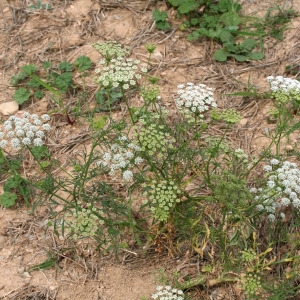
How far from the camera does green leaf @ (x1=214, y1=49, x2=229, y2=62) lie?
17.3 feet

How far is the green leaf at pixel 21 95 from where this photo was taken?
16.0 ft

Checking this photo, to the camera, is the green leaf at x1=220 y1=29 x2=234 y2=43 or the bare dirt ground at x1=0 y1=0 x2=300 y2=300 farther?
the green leaf at x1=220 y1=29 x2=234 y2=43

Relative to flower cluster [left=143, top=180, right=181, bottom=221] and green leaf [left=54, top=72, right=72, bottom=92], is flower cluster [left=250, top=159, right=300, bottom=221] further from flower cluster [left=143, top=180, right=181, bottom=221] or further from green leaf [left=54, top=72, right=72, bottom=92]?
green leaf [left=54, top=72, right=72, bottom=92]

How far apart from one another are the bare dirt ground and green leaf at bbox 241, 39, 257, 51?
18cm

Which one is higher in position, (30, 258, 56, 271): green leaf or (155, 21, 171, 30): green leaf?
(155, 21, 171, 30): green leaf

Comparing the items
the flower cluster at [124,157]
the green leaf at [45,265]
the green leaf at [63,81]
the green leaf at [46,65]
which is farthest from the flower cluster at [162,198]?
the green leaf at [46,65]

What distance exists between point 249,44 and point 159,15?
1191 millimetres

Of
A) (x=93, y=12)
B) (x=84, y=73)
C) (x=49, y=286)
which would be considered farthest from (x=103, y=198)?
(x=93, y=12)

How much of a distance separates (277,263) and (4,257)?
2.32 meters

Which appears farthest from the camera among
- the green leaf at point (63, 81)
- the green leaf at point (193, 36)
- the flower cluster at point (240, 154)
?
the green leaf at point (193, 36)

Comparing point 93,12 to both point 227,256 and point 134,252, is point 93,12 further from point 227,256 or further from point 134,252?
point 227,256

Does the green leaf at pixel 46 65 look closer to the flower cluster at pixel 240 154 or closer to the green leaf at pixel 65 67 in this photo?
the green leaf at pixel 65 67

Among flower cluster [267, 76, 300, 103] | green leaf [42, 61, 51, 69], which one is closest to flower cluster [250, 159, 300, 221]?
flower cluster [267, 76, 300, 103]

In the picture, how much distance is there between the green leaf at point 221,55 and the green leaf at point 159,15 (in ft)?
2.72
